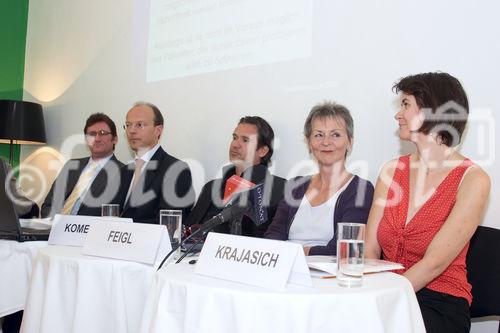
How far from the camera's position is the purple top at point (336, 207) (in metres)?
2.22

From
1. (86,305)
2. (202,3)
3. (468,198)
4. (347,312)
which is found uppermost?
(202,3)

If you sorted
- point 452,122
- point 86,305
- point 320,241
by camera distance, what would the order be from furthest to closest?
point 320,241 < point 452,122 < point 86,305

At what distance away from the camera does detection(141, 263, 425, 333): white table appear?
1.19 m

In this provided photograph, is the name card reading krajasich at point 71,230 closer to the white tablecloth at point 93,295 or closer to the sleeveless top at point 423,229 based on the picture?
the white tablecloth at point 93,295

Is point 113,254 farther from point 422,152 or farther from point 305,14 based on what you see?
point 305,14

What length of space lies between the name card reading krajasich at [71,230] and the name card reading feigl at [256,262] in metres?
0.67

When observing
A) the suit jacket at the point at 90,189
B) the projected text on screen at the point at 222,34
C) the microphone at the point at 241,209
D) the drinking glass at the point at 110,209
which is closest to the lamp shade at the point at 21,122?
the suit jacket at the point at 90,189

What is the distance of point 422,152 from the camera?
81.8 inches

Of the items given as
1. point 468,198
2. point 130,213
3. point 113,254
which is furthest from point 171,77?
point 468,198

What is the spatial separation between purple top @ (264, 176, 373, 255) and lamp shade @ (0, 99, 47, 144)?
10.5 feet

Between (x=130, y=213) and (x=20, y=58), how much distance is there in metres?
3.29

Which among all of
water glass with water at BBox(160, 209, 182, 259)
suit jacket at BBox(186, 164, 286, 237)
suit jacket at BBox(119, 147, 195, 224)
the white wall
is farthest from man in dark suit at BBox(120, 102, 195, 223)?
water glass with water at BBox(160, 209, 182, 259)

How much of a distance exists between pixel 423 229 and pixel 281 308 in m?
0.90

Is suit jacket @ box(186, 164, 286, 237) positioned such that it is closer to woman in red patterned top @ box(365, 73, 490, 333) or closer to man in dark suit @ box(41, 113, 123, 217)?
man in dark suit @ box(41, 113, 123, 217)
